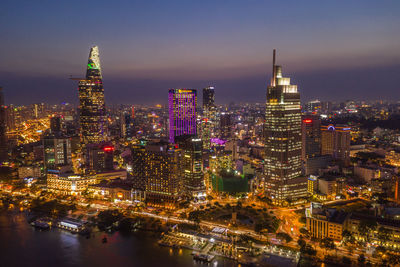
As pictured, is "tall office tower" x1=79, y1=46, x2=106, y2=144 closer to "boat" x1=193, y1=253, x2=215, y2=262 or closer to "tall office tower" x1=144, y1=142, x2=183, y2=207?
"tall office tower" x1=144, y1=142, x2=183, y2=207

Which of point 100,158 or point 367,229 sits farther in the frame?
point 100,158

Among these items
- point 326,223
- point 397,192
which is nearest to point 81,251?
point 326,223

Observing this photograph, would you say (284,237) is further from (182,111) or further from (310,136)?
(182,111)

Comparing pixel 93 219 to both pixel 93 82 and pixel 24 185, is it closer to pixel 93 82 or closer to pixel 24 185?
pixel 24 185

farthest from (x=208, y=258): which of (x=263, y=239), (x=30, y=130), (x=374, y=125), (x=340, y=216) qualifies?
(x=30, y=130)

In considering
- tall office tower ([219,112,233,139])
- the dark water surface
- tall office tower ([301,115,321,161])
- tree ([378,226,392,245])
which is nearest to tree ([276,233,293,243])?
the dark water surface

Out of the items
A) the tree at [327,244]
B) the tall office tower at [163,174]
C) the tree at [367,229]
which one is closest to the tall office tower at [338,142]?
the tree at [367,229]
